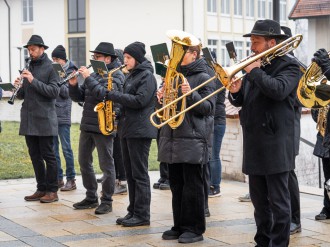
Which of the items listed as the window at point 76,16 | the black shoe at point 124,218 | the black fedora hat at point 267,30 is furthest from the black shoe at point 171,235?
the window at point 76,16

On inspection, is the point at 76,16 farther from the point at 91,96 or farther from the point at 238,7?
the point at 91,96

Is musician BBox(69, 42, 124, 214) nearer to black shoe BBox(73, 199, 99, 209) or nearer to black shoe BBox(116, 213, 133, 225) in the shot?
black shoe BBox(73, 199, 99, 209)

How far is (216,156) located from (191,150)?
10.1 ft

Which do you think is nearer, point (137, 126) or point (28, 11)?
point (137, 126)

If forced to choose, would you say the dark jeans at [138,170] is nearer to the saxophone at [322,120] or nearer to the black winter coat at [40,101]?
the black winter coat at [40,101]

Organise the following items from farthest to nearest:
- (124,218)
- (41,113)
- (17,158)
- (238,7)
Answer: (238,7) → (17,158) → (41,113) → (124,218)

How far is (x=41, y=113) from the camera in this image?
33.3 ft

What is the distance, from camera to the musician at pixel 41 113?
33.2ft

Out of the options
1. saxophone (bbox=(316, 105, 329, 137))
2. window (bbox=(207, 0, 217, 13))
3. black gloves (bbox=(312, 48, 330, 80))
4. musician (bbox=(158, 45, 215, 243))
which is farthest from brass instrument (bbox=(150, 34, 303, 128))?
window (bbox=(207, 0, 217, 13))

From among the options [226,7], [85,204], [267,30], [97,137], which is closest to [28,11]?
[226,7]

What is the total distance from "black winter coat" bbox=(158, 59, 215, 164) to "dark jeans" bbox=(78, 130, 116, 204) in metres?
1.56

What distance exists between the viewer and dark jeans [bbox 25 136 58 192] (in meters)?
10.2

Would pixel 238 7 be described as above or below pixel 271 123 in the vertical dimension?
above

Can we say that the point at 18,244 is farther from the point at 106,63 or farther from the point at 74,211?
the point at 106,63
